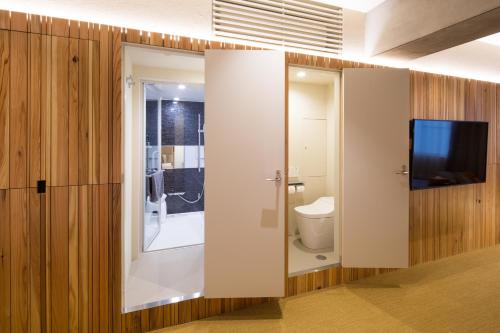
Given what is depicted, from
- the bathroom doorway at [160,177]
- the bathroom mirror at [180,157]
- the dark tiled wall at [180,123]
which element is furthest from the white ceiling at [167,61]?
the bathroom mirror at [180,157]

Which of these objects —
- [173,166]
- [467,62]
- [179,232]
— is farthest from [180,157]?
[467,62]

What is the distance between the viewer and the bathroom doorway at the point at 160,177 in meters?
2.25

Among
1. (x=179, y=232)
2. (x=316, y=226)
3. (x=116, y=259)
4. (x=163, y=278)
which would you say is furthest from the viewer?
(x=179, y=232)

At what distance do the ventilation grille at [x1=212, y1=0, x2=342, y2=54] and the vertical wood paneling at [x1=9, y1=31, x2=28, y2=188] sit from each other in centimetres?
130

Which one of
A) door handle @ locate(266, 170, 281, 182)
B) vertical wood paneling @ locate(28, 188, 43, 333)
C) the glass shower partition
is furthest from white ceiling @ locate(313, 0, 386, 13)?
vertical wood paneling @ locate(28, 188, 43, 333)

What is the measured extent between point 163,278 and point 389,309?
6.84 feet

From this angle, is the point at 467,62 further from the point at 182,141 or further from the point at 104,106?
the point at 182,141

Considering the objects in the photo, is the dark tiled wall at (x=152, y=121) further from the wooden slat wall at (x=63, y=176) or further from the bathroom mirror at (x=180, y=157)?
the wooden slat wall at (x=63, y=176)

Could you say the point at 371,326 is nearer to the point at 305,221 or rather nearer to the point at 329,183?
the point at 305,221

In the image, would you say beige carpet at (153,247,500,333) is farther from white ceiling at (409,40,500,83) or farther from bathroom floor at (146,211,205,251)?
white ceiling at (409,40,500,83)

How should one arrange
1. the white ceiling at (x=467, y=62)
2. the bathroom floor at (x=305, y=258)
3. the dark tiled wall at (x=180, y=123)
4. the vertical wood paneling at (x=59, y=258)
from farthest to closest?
the dark tiled wall at (x=180, y=123) → the white ceiling at (x=467, y=62) → the bathroom floor at (x=305, y=258) → the vertical wood paneling at (x=59, y=258)

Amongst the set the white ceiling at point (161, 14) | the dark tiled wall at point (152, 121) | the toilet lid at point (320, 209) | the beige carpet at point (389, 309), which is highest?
the white ceiling at point (161, 14)

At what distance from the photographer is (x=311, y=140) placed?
3.73 meters

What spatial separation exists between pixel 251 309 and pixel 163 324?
706mm
